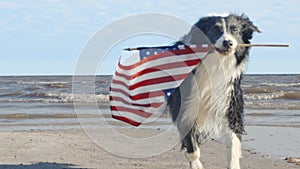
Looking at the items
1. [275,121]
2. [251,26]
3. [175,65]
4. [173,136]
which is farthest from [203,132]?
[275,121]

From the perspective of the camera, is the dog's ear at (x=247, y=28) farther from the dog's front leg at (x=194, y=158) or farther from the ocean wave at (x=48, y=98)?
the ocean wave at (x=48, y=98)

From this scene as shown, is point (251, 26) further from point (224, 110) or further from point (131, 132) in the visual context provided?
point (131, 132)

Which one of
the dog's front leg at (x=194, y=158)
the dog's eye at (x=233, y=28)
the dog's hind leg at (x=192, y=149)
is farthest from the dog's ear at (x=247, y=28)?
the dog's front leg at (x=194, y=158)

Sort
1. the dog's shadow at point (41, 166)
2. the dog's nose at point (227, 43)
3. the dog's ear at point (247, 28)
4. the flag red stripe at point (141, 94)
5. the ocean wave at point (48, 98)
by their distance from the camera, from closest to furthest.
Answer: the dog's nose at point (227, 43) → the dog's ear at point (247, 28) → the flag red stripe at point (141, 94) → the dog's shadow at point (41, 166) → the ocean wave at point (48, 98)

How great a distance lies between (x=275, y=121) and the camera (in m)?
15.8

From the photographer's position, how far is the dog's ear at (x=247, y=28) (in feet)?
19.2

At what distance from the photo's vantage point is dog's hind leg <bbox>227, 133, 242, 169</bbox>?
6270 mm

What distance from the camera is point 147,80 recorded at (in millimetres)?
6555

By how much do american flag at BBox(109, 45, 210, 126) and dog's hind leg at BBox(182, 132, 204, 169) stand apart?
57cm

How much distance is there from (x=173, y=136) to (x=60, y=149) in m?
2.06

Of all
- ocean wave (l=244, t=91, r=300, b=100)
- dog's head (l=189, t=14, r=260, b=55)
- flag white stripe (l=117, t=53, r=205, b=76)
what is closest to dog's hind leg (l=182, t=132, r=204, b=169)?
flag white stripe (l=117, t=53, r=205, b=76)

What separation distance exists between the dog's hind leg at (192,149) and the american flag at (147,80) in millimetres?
565

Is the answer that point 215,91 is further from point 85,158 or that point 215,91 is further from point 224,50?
point 85,158

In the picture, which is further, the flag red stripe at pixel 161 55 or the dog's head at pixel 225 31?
the flag red stripe at pixel 161 55
